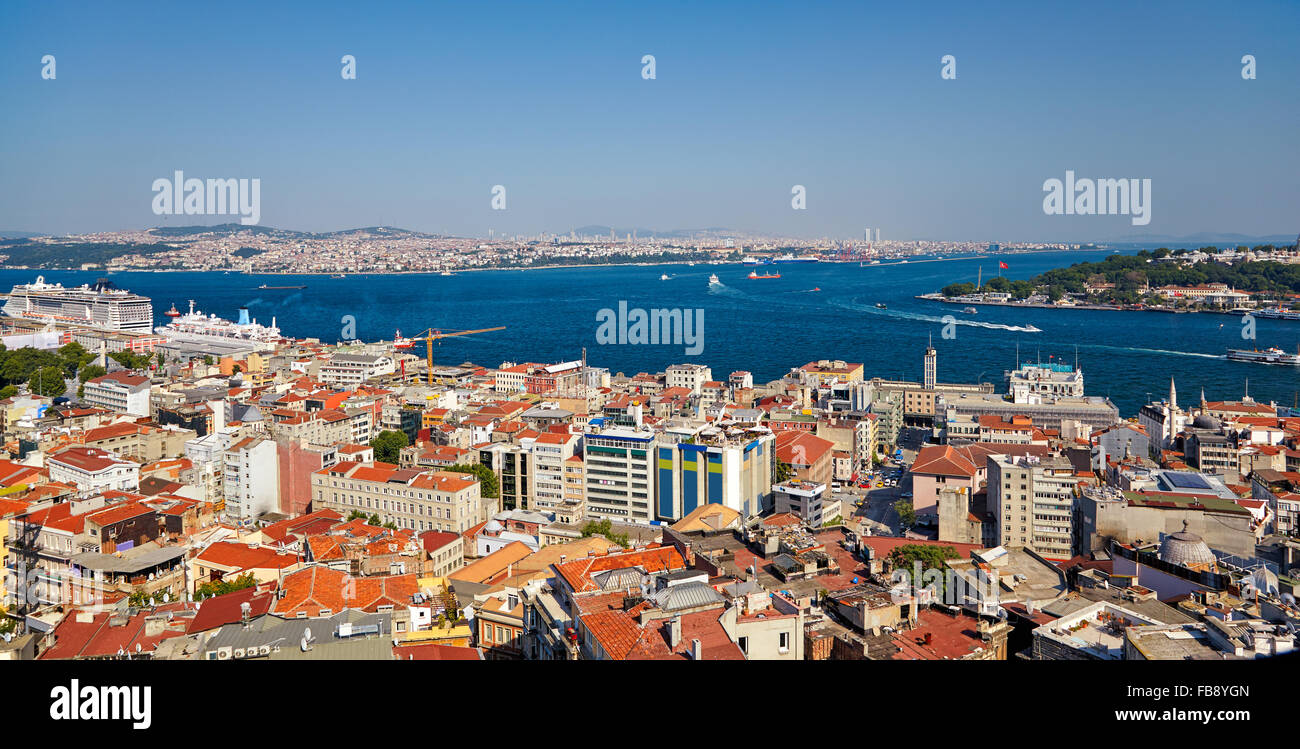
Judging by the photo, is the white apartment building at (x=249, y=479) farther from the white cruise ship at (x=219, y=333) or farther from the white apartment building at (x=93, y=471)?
the white cruise ship at (x=219, y=333)

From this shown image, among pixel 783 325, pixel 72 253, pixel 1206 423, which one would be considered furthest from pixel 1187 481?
pixel 72 253

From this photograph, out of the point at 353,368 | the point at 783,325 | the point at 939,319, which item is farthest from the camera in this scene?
the point at 939,319

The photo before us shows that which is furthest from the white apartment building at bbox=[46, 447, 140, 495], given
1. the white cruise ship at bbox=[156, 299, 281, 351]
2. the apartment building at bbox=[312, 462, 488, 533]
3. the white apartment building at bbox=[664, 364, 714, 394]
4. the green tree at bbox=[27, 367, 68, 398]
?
the white cruise ship at bbox=[156, 299, 281, 351]

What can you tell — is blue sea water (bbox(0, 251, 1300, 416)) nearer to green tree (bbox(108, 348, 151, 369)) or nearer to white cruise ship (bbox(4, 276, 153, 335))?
white cruise ship (bbox(4, 276, 153, 335))

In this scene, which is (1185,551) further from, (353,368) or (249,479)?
(353,368)

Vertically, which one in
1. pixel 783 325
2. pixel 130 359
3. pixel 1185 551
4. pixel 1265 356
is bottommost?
pixel 1185 551
